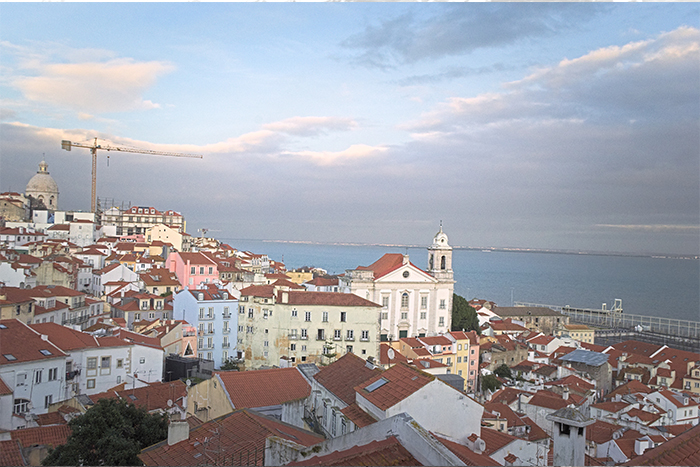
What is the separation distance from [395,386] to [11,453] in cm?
472

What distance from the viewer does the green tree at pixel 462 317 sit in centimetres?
3181

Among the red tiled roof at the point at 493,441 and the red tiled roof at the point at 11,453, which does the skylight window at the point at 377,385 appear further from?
the red tiled roof at the point at 11,453

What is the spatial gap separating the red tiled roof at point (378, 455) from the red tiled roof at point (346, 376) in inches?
115

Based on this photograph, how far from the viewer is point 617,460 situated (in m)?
12.5

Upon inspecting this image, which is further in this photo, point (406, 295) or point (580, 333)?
point (580, 333)

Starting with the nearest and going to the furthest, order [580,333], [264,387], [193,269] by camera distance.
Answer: [264,387], [193,269], [580,333]

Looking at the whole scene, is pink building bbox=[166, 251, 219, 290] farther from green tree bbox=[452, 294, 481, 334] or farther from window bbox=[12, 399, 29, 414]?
window bbox=[12, 399, 29, 414]

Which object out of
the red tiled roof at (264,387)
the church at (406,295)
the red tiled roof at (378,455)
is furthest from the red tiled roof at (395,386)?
the church at (406,295)

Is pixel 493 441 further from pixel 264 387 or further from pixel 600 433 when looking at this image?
pixel 600 433

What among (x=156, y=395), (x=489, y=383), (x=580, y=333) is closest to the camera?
(x=156, y=395)

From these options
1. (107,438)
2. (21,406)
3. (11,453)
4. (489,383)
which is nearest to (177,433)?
(107,438)

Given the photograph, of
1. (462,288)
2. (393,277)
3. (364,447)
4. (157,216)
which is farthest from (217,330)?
(462,288)

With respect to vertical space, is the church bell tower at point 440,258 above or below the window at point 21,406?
above

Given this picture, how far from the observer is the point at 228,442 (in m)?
5.56
